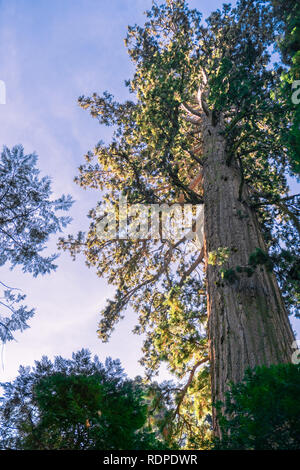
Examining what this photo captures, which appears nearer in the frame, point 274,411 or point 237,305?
point 274,411

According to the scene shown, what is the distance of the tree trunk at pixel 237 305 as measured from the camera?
123 inches

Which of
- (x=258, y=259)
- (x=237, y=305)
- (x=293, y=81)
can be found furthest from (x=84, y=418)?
(x=293, y=81)

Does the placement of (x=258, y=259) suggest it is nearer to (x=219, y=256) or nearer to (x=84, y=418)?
(x=219, y=256)

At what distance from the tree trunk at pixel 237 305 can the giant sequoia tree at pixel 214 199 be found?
15 mm

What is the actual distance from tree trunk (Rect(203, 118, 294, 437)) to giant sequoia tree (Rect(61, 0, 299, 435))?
0.01 m

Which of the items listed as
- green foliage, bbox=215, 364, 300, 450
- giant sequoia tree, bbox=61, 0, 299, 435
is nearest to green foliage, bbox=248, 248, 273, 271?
giant sequoia tree, bbox=61, 0, 299, 435

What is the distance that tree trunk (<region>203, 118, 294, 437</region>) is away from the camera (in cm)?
313

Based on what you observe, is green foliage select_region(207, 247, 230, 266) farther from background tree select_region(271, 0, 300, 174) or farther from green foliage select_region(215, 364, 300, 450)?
green foliage select_region(215, 364, 300, 450)

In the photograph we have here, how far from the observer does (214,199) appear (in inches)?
204

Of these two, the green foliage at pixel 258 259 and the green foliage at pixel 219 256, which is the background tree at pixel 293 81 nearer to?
the green foliage at pixel 258 259

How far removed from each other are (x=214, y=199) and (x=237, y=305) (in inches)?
84.9

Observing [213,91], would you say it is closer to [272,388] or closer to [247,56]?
[247,56]
